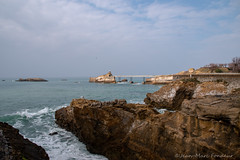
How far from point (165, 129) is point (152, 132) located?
2.12 ft

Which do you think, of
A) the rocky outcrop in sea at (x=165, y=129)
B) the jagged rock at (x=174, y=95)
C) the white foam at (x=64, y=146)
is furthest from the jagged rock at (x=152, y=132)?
the jagged rock at (x=174, y=95)

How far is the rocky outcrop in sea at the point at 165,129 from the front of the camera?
5.82 meters

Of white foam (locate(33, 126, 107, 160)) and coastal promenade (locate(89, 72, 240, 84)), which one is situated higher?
coastal promenade (locate(89, 72, 240, 84))

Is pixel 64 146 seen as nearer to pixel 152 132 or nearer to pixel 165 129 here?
pixel 152 132

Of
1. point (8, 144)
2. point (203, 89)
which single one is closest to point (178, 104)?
point (203, 89)

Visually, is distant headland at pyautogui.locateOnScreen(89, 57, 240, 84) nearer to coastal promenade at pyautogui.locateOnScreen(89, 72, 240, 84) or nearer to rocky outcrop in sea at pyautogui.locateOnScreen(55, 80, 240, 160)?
coastal promenade at pyautogui.locateOnScreen(89, 72, 240, 84)

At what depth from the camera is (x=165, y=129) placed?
23.2 ft

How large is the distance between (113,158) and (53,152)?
3916 mm

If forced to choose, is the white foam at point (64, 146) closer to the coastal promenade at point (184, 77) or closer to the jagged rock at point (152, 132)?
the jagged rock at point (152, 132)

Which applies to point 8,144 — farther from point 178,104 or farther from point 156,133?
point 178,104

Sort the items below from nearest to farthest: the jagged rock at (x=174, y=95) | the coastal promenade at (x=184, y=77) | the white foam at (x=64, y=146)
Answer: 1. the white foam at (x=64, y=146)
2. the jagged rock at (x=174, y=95)
3. the coastal promenade at (x=184, y=77)

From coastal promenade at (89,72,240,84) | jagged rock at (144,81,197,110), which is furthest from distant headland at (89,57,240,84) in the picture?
jagged rock at (144,81,197,110)

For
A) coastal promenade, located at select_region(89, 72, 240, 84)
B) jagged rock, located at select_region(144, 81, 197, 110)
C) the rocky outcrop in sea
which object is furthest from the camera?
coastal promenade, located at select_region(89, 72, 240, 84)

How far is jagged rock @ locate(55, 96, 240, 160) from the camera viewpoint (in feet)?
19.1
